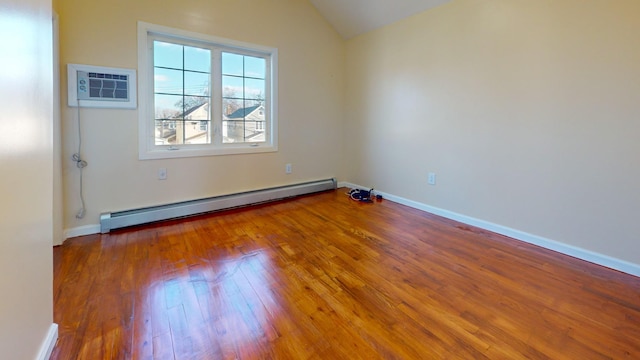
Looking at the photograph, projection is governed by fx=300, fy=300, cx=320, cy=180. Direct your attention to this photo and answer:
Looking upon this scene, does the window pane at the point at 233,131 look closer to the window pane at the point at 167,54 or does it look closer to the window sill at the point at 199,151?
the window sill at the point at 199,151

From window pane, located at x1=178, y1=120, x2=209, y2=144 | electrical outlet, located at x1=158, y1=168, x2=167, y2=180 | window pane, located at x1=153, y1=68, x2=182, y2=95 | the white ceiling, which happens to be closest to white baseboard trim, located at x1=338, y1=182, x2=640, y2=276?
the white ceiling

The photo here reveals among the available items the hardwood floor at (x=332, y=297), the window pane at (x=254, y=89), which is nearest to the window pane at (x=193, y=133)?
the window pane at (x=254, y=89)

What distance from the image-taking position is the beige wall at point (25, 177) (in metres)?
0.89

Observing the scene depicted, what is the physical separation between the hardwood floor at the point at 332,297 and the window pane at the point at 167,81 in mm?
1500

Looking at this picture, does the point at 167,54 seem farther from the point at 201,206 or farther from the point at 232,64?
the point at 201,206

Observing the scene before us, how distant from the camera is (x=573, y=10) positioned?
Answer: 92.9 inches

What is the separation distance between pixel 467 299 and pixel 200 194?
2.92 m

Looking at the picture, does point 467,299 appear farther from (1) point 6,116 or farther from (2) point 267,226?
(1) point 6,116

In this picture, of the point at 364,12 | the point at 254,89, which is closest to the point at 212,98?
the point at 254,89

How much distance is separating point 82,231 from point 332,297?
2500 millimetres

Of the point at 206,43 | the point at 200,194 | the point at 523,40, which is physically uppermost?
the point at 206,43

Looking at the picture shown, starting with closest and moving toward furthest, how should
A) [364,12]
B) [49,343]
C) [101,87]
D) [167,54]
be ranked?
[49,343]
[101,87]
[167,54]
[364,12]

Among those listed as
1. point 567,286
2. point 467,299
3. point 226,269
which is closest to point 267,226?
point 226,269

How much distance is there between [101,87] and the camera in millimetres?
2785
